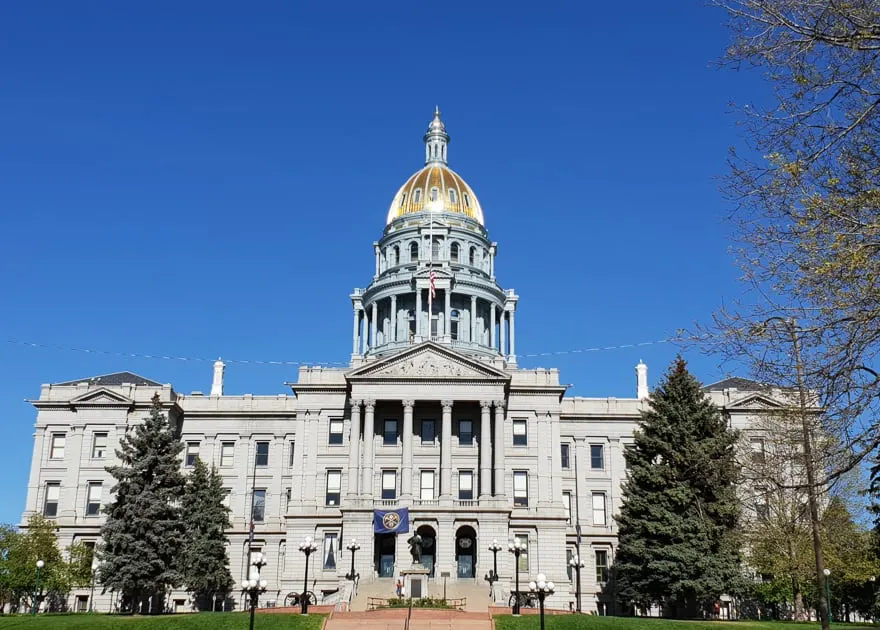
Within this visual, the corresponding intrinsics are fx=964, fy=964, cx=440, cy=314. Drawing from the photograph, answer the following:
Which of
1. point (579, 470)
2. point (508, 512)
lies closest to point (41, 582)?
point (508, 512)

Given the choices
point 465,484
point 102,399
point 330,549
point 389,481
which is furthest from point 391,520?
point 102,399

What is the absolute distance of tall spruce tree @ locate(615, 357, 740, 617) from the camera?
1932 inches

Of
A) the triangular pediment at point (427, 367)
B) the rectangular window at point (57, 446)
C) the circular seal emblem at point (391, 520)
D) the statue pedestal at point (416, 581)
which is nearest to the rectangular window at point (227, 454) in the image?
the rectangular window at point (57, 446)

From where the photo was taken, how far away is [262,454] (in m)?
72.1

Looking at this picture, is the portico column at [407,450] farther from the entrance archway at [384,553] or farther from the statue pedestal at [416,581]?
the statue pedestal at [416,581]

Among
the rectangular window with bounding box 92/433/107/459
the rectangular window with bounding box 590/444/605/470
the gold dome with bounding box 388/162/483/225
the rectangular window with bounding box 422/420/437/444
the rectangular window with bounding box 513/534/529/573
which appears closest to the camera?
the rectangular window with bounding box 513/534/529/573

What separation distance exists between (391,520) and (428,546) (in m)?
4.81

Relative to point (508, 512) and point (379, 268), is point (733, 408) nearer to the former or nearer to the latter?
point (508, 512)

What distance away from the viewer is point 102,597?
63969 mm

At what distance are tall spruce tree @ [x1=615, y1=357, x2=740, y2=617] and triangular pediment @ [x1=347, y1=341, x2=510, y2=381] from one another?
43.0ft

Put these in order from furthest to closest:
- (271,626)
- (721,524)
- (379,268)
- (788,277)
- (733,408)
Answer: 1. (379,268)
2. (733,408)
3. (721,524)
4. (271,626)
5. (788,277)

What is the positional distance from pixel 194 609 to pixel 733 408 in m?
39.5

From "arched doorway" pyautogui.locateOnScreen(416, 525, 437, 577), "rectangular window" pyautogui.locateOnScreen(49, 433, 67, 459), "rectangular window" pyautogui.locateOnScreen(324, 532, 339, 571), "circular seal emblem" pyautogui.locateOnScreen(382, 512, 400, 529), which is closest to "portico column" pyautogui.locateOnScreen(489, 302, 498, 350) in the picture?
"arched doorway" pyautogui.locateOnScreen(416, 525, 437, 577)

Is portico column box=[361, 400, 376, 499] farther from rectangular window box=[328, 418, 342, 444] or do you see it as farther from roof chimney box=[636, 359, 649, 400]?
roof chimney box=[636, 359, 649, 400]
